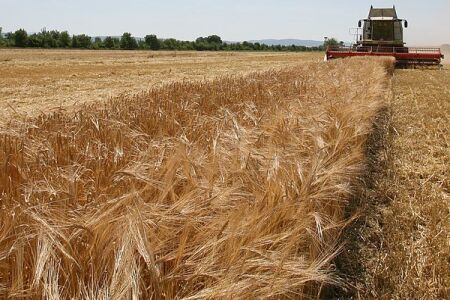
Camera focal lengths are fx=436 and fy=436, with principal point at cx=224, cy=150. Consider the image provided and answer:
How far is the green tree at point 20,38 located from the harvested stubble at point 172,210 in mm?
74544

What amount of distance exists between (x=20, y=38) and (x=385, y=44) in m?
61.9

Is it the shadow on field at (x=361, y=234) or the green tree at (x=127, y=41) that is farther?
the green tree at (x=127, y=41)

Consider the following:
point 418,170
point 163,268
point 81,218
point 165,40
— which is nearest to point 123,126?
point 81,218

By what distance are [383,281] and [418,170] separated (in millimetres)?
2571

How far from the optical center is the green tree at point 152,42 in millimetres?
88831

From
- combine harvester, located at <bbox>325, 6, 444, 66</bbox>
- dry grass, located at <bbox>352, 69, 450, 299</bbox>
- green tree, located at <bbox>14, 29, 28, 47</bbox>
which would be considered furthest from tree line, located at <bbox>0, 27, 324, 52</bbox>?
dry grass, located at <bbox>352, 69, 450, 299</bbox>

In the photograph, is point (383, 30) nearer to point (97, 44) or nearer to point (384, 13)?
point (384, 13)

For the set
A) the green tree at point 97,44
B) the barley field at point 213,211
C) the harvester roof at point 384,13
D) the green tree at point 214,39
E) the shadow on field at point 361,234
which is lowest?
the shadow on field at point 361,234

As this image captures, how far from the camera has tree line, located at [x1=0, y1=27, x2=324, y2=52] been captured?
6988 cm

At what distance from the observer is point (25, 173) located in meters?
2.27

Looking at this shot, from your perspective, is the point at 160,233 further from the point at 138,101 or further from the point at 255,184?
the point at 138,101

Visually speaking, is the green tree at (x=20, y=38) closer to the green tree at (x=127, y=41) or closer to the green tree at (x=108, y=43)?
the green tree at (x=108, y=43)

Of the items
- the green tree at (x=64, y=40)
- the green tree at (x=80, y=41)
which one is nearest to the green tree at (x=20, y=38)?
the green tree at (x=64, y=40)

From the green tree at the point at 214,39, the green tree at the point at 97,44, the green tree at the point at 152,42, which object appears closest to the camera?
the green tree at the point at 97,44
